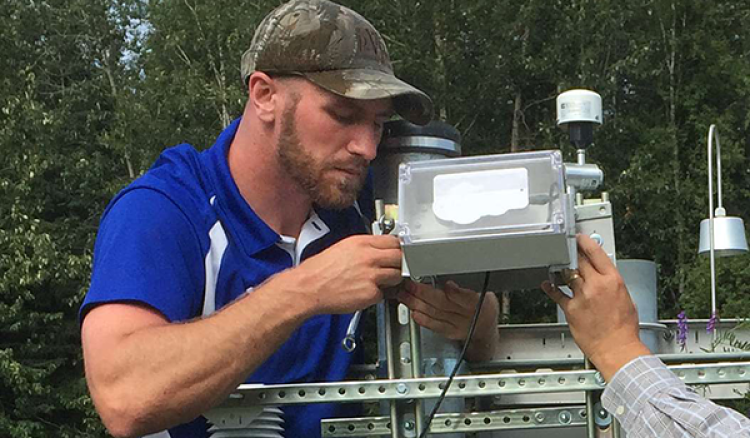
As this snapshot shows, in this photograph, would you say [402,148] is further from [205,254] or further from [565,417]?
[565,417]

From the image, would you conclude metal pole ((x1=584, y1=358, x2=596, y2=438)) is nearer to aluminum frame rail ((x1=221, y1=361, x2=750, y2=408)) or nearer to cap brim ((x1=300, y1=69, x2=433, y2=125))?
aluminum frame rail ((x1=221, y1=361, x2=750, y2=408))

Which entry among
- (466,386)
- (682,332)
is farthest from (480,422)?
(682,332)

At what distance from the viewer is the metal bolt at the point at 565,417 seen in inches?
83.9

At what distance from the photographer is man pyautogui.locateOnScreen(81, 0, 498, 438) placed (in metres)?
2.05

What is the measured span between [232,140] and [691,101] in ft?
64.4

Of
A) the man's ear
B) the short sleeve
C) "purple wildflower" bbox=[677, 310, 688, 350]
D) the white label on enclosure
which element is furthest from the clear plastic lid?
"purple wildflower" bbox=[677, 310, 688, 350]

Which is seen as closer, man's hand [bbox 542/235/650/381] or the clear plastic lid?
the clear plastic lid

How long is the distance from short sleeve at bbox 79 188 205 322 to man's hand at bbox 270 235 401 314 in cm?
30

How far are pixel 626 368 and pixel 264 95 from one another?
1.23 metres

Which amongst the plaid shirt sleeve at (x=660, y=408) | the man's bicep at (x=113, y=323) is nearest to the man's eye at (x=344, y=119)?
the man's bicep at (x=113, y=323)

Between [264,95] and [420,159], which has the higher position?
[264,95]

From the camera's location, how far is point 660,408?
1.81 metres

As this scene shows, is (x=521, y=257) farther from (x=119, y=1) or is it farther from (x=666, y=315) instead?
(x=119, y=1)

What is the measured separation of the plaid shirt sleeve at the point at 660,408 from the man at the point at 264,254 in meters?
0.46
